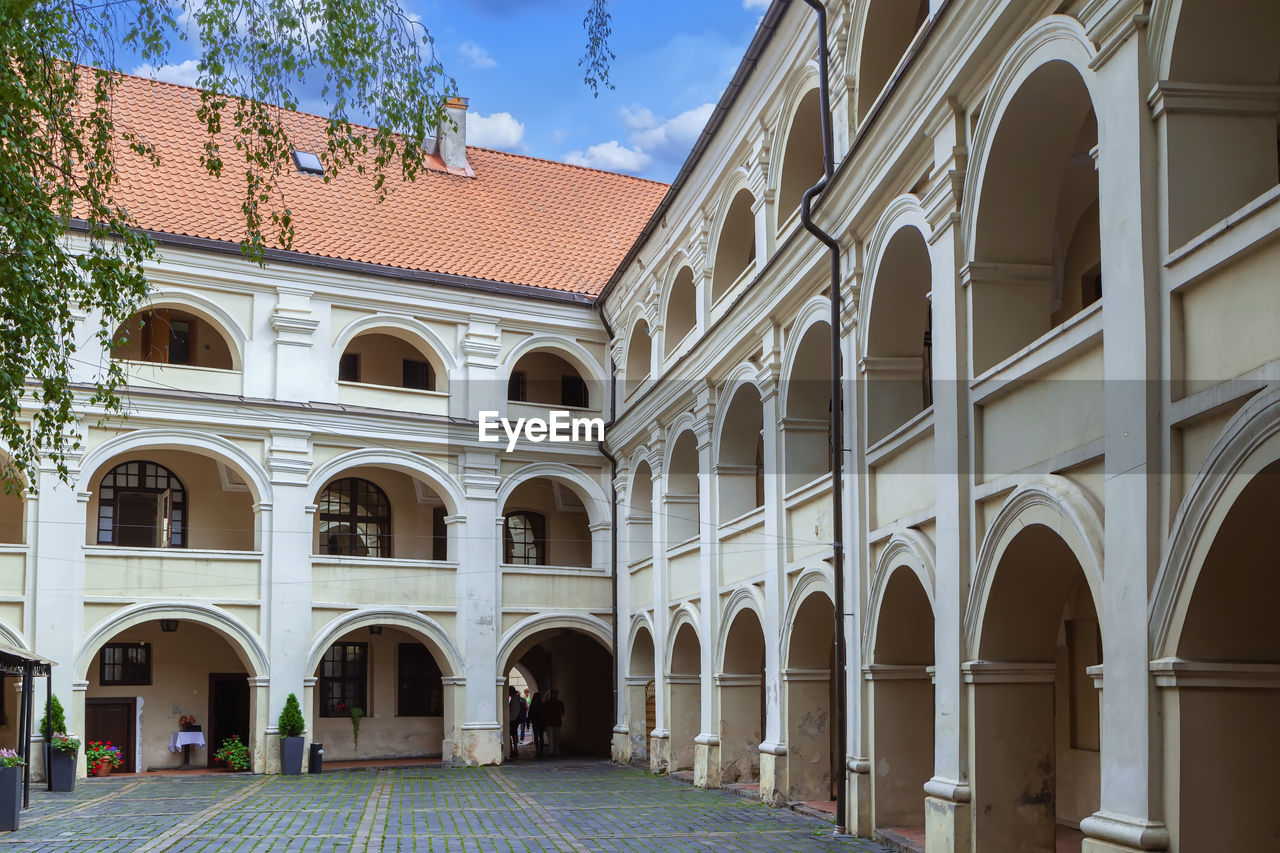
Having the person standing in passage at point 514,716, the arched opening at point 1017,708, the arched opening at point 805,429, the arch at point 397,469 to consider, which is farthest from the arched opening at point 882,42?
the person standing in passage at point 514,716

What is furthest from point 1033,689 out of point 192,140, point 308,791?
point 192,140

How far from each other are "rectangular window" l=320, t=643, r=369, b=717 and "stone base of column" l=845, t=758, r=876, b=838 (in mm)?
16168

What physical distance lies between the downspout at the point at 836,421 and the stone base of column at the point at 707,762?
4.99 m

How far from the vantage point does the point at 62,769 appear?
21.1 m

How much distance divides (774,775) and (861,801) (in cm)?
312

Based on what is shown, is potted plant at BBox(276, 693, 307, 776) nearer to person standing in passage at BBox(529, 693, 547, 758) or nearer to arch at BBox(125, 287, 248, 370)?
arch at BBox(125, 287, 248, 370)

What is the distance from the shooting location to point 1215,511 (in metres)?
7.77

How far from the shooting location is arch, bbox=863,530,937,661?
13.2 m

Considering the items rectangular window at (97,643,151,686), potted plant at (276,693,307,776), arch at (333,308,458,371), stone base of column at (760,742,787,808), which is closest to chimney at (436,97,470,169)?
arch at (333,308,458,371)

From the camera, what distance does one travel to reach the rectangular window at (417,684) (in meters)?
29.2

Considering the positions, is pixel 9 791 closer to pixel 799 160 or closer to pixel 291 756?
pixel 291 756

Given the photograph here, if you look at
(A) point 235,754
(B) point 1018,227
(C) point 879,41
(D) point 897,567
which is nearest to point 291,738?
(A) point 235,754

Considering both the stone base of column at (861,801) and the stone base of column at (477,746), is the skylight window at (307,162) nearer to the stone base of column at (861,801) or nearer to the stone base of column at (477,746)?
the stone base of column at (477,746)

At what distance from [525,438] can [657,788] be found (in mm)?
8777
